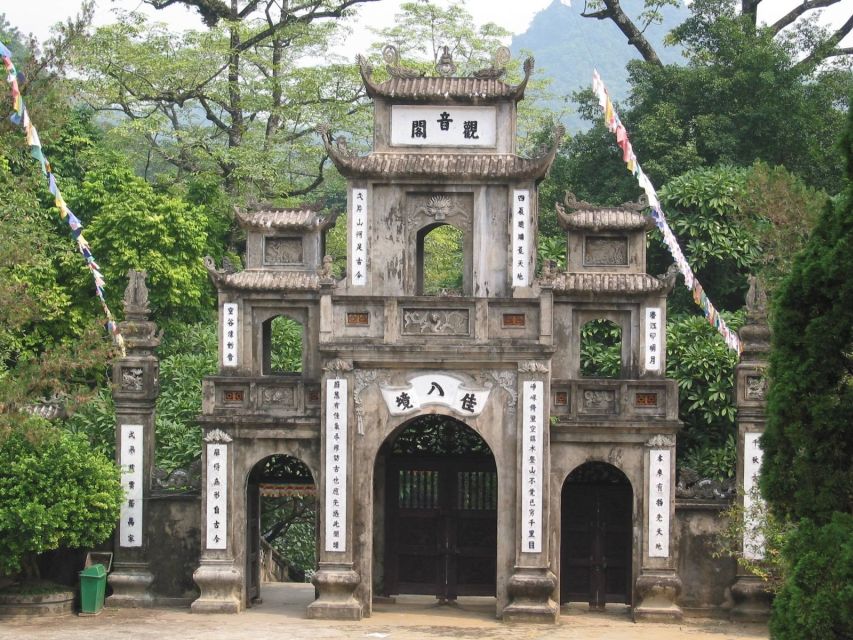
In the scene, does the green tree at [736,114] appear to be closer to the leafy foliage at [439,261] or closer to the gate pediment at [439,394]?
the leafy foliage at [439,261]

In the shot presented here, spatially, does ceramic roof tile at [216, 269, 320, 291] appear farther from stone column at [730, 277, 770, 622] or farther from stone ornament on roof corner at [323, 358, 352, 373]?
stone column at [730, 277, 770, 622]

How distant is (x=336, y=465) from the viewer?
22.4 meters

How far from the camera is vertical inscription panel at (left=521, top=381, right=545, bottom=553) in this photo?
22281 mm

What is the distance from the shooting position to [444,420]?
24.4 meters

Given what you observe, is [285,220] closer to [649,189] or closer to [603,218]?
[603,218]

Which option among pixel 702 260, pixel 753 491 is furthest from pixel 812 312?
pixel 702 260

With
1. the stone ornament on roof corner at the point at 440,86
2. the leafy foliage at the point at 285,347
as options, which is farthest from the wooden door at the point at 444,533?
the stone ornament on roof corner at the point at 440,86

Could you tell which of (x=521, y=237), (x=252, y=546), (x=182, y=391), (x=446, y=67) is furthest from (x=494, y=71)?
(x=182, y=391)

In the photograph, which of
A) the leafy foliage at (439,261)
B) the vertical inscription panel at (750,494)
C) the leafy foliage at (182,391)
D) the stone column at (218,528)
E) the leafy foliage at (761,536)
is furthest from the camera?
the leafy foliage at (439,261)

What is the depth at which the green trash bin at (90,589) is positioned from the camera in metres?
22.5

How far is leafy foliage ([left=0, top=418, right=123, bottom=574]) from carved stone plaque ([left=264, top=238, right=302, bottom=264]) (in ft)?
13.4

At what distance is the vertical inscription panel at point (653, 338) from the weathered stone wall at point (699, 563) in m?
2.08

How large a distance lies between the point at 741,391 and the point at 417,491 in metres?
5.25

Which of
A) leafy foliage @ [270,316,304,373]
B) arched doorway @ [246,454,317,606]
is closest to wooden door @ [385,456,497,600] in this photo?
arched doorway @ [246,454,317,606]
